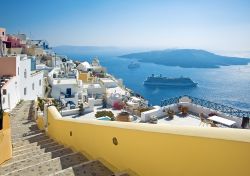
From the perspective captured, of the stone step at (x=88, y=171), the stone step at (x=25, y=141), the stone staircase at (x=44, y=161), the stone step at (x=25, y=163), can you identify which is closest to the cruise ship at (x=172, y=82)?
the stone staircase at (x=44, y=161)

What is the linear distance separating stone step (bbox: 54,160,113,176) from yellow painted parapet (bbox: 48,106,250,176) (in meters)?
0.23

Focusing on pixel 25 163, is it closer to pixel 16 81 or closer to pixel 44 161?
pixel 44 161

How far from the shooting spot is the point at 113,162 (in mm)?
5215

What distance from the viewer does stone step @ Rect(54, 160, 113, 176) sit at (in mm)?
Result: 4723

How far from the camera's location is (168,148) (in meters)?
3.79

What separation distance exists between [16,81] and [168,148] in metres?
18.6

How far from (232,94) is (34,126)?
77968 millimetres

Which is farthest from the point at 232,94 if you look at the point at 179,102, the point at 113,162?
the point at 113,162

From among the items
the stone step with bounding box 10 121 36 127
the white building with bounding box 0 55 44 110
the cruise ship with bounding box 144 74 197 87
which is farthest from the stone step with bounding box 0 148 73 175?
the cruise ship with bounding box 144 74 197 87

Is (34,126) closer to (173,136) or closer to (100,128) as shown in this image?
(100,128)

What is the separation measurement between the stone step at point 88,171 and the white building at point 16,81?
13.4 meters

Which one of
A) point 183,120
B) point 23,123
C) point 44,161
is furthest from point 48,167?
point 183,120

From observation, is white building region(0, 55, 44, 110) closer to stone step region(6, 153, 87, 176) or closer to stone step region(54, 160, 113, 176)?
stone step region(6, 153, 87, 176)

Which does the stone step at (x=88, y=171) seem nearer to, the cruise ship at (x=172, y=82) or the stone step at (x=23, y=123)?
the stone step at (x=23, y=123)
